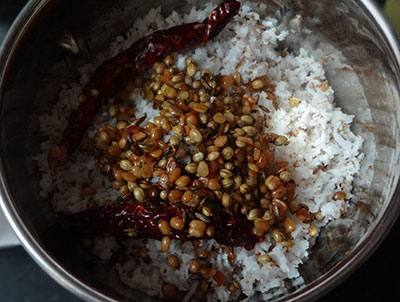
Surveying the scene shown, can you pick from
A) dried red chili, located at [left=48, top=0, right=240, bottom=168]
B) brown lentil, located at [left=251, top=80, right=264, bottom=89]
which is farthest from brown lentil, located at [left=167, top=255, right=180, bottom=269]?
brown lentil, located at [left=251, top=80, right=264, bottom=89]

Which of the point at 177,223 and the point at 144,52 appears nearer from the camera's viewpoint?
the point at 177,223

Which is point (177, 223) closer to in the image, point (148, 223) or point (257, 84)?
point (148, 223)

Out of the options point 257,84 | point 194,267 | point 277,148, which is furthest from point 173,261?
point 257,84

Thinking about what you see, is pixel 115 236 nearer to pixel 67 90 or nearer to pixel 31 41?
pixel 67 90

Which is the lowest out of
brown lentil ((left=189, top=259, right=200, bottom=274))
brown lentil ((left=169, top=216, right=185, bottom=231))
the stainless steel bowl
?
brown lentil ((left=189, top=259, right=200, bottom=274))

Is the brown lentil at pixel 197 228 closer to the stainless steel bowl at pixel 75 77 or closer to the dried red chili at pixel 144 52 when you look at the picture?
the stainless steel bowl at pixel 75 77

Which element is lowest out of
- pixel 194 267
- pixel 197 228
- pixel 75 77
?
pixel 194 267

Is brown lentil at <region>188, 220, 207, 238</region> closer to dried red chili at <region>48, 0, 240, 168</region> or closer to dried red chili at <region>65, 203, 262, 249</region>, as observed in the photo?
dried red chili at <region>65, 203, 262, 249</region>
